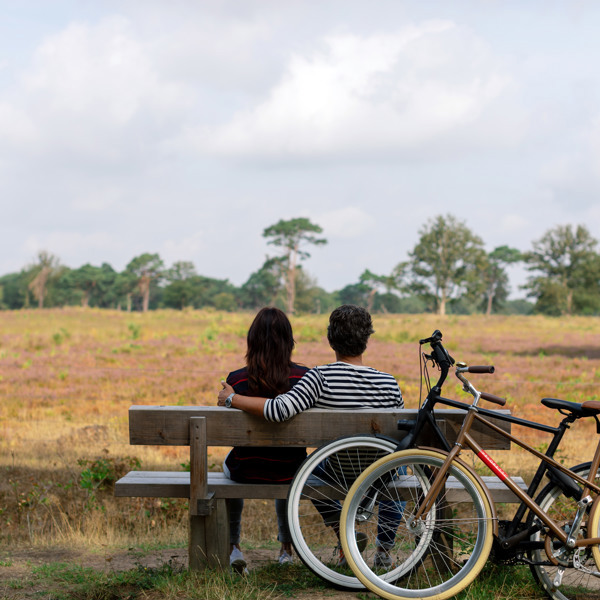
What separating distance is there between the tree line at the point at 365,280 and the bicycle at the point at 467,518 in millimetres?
71358

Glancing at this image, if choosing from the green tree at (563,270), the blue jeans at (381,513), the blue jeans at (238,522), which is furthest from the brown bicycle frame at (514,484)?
the green tree at (563,270)

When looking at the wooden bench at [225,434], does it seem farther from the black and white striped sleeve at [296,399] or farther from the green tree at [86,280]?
the green tree at [86,280]

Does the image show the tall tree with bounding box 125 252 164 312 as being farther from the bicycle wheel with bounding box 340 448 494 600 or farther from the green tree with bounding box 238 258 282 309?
the bicycle wheel with bounding box 340 448 494 600

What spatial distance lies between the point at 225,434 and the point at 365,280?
97.9 meters

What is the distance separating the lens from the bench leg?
3406 millimetres

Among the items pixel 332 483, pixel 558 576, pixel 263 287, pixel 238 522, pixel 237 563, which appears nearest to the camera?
pixel 558 576

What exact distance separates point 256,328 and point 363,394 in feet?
1.99

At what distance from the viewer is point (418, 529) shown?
3.00 meters

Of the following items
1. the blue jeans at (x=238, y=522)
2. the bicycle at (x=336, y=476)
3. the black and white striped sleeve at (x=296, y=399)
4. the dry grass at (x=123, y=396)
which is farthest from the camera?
the dry grass at (x=123, y=396)

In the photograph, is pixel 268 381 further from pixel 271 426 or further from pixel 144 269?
pixel 144 269

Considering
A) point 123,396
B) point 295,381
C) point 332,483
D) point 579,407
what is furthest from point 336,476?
point 123,396

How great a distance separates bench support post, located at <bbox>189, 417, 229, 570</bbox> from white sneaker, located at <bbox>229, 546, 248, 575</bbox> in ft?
0.39

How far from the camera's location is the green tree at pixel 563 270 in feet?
233

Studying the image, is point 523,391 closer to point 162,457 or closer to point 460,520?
point 162,457
